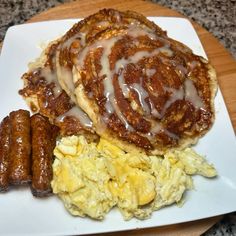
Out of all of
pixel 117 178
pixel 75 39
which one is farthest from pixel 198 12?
pixel 117 178

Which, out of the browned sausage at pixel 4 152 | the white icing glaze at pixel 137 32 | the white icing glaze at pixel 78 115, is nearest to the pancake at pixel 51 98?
the white icing glaze at pixel 78 115

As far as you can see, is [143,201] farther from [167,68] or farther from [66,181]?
[167,68]

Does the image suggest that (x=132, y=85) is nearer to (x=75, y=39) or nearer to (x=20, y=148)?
(x=75, y=39)

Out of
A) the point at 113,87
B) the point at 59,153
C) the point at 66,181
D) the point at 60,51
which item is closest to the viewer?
the point at 66,181

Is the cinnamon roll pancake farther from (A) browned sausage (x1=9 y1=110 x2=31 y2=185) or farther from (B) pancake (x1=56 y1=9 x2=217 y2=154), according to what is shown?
(A) browned sausage (x1=9 y1=110 x2=31 y2=185)

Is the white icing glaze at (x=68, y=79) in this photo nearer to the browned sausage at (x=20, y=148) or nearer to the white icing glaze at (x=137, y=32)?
the browned sausage at (x=20, y=148)

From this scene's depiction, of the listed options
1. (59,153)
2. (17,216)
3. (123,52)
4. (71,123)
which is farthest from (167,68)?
(17,216)
